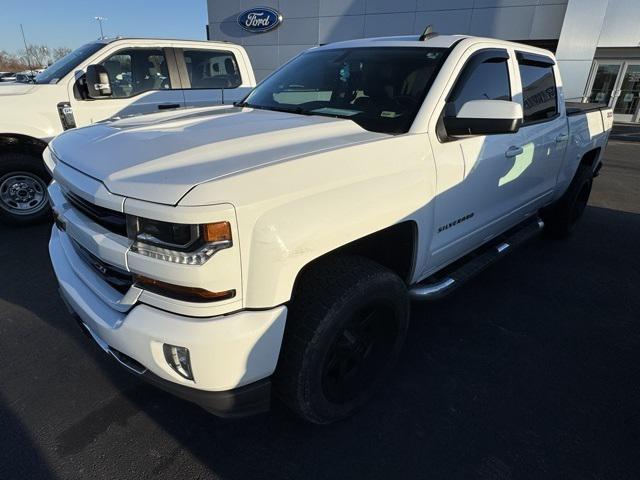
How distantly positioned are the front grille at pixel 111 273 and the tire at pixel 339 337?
689 millimetres

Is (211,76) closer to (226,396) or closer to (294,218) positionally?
(294,218)

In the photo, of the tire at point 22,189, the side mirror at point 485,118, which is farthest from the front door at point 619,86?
the tire at point 22,189

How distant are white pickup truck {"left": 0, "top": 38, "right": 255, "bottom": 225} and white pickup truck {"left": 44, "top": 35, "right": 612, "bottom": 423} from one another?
2574mm

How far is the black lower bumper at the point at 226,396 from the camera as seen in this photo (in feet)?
5.19

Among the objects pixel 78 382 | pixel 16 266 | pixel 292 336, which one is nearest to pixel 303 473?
pixel 292 336

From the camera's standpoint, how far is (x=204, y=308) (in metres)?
1.47

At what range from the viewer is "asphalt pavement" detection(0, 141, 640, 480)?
76.0 inches

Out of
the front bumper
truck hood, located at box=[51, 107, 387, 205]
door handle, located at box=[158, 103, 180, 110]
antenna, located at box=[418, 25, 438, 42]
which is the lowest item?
the front bumper

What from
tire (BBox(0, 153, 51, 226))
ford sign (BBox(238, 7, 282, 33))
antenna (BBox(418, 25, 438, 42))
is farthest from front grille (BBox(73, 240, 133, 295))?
ford sign (BBox(238, 7, 282, 33))

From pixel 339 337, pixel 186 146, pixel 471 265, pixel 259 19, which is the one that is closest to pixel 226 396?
pixel 339 337

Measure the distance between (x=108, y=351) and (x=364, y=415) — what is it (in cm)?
134

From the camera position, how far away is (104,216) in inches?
65.7

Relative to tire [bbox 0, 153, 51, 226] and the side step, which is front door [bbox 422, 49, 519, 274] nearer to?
the side step

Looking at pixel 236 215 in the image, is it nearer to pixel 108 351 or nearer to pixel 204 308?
pixel 204 308
